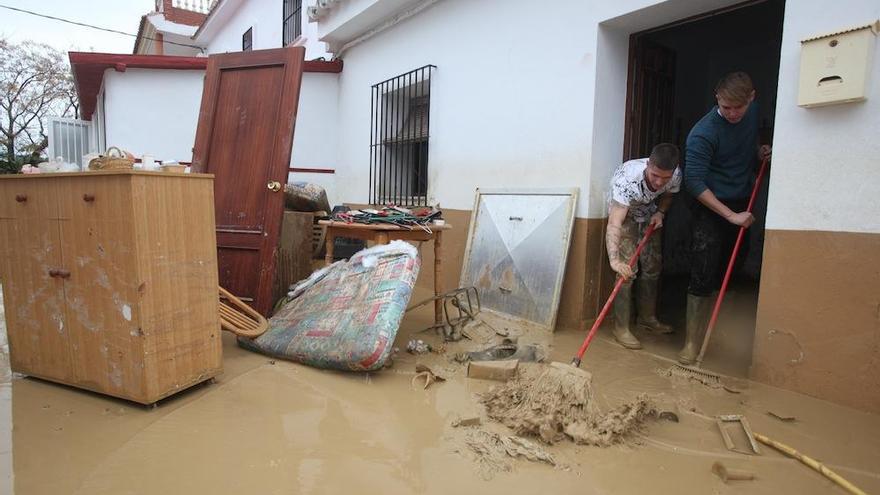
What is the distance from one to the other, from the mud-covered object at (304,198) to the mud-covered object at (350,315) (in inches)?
50.7

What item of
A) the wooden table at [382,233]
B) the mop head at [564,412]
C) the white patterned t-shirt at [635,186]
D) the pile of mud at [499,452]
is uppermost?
the white patterned t-shirt at [635,186]

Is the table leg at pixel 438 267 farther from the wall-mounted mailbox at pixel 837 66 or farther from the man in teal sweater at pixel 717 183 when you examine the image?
the wall-mounted mailbox at pixel 837 66

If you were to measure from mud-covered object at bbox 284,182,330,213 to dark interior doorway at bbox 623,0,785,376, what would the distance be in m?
2.82

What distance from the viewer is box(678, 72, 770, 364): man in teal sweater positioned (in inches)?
118

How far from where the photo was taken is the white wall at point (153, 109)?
708cm

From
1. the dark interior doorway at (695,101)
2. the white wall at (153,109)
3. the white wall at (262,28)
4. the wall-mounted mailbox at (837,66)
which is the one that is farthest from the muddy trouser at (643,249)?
the white wall at (153,109)

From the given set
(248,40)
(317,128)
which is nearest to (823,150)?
(317,128)

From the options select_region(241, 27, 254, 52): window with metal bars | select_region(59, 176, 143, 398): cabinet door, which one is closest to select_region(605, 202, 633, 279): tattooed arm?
select_region(59, 176, 143, 398): cabinet door

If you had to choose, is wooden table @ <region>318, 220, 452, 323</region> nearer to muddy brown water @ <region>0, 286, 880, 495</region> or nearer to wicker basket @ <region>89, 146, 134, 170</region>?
muddy brown water @ <region>0, 286, 880, 495</region>

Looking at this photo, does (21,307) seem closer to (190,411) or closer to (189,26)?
(190,411)

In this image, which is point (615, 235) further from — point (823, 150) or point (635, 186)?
point (823, 150)

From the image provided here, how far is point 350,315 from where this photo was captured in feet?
9.51

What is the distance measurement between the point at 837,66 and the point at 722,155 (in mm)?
832

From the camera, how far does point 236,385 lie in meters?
2.60
